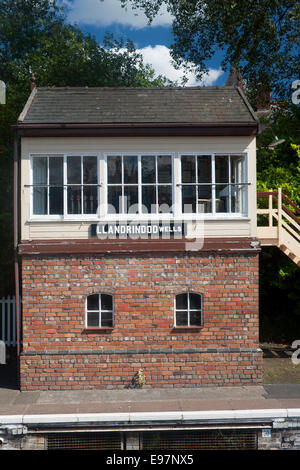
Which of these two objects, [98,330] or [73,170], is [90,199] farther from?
[98,330]

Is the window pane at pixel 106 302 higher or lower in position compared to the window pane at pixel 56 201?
lower

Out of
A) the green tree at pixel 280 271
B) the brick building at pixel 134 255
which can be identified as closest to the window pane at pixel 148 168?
the brick building at pixel 134 255

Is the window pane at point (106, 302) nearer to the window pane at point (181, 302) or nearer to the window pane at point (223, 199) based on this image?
the window pane at point (181, 302)

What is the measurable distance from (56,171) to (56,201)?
2.40ft

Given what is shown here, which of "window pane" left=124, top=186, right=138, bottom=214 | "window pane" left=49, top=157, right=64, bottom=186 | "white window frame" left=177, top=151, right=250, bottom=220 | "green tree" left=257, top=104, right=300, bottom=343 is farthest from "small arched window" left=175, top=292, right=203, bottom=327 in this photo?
"window pane" left=49, top=157, right=64, bottom=186

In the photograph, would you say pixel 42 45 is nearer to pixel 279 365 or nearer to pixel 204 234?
pixel 204 234

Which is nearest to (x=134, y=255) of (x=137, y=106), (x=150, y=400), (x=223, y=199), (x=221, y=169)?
(x=223, y=199)

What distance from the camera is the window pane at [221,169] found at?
448 inches

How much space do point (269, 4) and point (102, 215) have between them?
12.3 meters

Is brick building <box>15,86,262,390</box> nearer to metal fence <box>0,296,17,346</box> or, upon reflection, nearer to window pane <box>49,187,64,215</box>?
window pane <box>49,187,64,215</box>

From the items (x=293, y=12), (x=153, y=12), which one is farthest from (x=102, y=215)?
(x=153, y=12)

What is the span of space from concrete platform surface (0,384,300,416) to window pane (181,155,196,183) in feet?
16.4

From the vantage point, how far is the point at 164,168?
11.2 metres

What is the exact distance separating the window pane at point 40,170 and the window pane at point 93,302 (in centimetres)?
305
